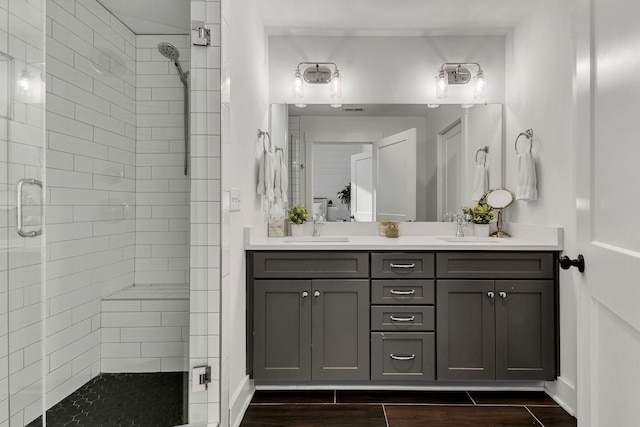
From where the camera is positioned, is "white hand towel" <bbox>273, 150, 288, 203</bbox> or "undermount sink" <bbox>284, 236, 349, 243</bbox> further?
"white hand towel" <bbox>273, 150, 288, 203</bbox>

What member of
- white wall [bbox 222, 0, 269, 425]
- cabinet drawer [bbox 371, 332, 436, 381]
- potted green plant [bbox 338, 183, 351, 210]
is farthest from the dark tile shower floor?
potted green plant [bbox 338, 183, 351, 210]

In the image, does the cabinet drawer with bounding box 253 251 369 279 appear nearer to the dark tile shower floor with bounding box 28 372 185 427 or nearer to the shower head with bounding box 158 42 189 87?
the dark tile shower floor with bounding box 28 372 185 427

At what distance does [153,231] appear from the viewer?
186cm

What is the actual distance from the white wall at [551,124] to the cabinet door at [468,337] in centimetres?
37

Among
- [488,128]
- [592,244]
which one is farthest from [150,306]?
[488,128]

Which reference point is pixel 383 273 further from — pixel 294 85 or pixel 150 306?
pixel 294 85

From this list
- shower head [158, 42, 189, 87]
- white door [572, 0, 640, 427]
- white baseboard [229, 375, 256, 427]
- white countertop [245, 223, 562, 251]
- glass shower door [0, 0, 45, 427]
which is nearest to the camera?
white door [572, 0, 640, 427]

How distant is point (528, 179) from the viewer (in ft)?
7.98

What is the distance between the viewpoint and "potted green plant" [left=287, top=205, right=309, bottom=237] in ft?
9.21

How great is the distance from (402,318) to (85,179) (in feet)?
5.68

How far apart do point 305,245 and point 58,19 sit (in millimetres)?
1501

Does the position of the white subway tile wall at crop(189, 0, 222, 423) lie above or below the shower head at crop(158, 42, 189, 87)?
below

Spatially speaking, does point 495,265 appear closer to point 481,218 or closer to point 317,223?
point 481,218

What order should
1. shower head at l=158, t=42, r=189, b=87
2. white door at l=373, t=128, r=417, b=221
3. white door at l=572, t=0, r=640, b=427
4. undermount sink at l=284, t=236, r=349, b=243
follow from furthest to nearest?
white door at l=373, t=128, r=417, b=221
undermount sink at l=284, t=236, r=349, b=243
shower head at l=158, t=42, r=189, b=87
white door at l=572, t=0, r=640, b=427
